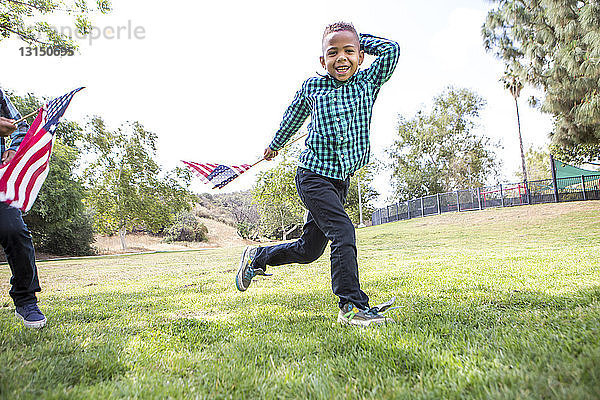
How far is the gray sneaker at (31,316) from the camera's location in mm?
2561

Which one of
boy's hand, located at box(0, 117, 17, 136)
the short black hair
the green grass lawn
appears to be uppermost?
the short black hair

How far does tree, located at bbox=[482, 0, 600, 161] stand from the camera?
1164 cm

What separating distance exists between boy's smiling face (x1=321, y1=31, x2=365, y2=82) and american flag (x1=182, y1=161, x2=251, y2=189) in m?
1.59

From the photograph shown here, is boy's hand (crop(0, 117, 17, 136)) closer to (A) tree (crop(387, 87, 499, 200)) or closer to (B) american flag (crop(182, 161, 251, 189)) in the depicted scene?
(B) american flag (crop(182, 161, 251, 189))

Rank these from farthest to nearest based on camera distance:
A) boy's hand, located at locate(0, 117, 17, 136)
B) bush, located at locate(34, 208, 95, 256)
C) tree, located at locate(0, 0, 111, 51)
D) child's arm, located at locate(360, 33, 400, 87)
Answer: bush, located at locate(34, 208, 95, 256)
tree, located at locate(0, 0, 111, 51)
child's arm, located at locate(360, 33, 400, 87)
boy's hand, located at locate(0, 117, 17, 136)

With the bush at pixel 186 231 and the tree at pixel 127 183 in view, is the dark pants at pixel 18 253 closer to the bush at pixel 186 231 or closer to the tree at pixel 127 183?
the tree at pixel 127 183

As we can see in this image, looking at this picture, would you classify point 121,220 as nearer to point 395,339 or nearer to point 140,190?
point 140,190

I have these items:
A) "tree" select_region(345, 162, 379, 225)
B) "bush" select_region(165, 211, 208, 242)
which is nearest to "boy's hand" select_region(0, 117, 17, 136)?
"bush" select_region(165, 211, 208, 242)

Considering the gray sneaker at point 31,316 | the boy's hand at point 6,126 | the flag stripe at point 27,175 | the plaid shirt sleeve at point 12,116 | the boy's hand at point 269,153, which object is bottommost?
the gray sneaker at point 31,316

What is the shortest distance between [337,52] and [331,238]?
4.25 ft

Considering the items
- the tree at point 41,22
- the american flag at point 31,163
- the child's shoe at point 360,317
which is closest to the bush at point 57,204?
the tree at point 41,22

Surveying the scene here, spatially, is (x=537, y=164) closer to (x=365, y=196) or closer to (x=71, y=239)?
(x=365, y=196)

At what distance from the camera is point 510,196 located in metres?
24.8

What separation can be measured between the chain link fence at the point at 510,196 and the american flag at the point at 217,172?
23.7 metres
